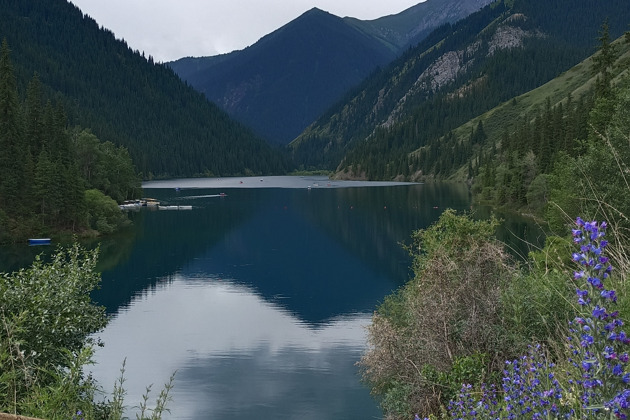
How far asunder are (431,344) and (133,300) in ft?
167

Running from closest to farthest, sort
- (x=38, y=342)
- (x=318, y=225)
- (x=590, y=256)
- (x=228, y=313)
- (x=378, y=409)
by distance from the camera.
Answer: (x=590, y=256)
(x=38, y=342)
(x=378, y=409)
(x=228, y=313)
(x=318, y=225)

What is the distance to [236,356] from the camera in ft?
166

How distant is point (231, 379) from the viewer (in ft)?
146

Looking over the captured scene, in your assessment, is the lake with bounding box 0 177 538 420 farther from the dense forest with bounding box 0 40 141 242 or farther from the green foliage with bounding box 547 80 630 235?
the green foliage with bounding box 547 80 630 235

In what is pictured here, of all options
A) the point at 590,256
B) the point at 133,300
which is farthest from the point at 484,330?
the point at 133,300

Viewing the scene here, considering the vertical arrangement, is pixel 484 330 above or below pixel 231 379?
above

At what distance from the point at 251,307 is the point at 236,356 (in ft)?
58.4

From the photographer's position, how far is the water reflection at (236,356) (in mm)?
39656

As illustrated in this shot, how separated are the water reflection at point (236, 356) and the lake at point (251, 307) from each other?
12 cm

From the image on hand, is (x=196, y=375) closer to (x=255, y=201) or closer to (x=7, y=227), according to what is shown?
(x=7, y=227)

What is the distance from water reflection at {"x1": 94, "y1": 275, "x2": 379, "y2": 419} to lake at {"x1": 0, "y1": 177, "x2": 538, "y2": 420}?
12 cm

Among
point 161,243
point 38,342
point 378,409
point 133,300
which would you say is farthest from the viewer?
point 161,243

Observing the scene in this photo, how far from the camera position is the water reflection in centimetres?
3966

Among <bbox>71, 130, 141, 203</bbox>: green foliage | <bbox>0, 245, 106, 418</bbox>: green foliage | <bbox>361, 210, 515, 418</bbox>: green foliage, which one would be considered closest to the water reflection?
<bbox>361, 210, 515, 418</bbox>: green foliage
